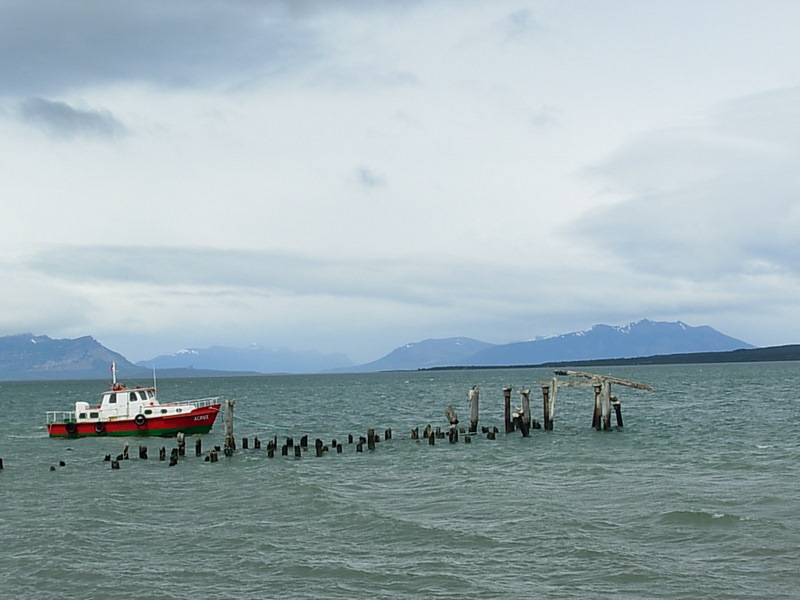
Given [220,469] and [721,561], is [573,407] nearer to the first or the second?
[220,469]

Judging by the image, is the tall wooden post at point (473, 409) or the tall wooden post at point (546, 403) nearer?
the tall wooden post at point (473, 409)

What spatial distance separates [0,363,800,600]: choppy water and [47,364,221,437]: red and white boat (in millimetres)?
10736

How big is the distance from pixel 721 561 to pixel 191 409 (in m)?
41.7

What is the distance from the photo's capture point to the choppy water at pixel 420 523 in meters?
18.5

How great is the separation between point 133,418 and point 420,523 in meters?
35.4

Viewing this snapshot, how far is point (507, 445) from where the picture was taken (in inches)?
1719

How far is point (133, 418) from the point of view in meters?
54.6

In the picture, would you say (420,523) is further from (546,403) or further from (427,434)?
(546,403)

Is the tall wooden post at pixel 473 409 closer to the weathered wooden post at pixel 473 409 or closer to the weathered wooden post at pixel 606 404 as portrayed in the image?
the weathered wooden post at pixel 473 409

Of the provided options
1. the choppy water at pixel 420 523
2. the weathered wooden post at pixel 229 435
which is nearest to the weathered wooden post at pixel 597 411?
the choppy water at pixel 420 523

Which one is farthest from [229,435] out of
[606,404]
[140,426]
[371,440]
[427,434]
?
[606,404]

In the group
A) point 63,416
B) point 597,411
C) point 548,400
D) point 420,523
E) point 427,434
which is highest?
point 548,400

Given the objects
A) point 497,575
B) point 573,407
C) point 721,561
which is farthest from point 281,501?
point 573,407

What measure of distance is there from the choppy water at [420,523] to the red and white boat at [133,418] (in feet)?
35.2
